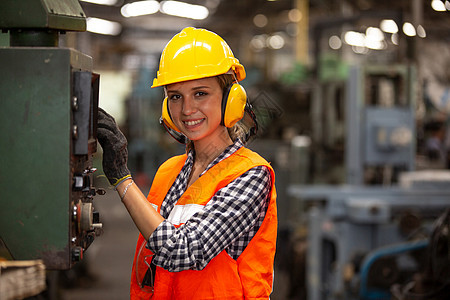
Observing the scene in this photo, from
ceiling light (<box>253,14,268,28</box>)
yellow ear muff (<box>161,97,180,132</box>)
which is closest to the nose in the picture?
yellow ear muff (<box>161,97,180,132</box>)

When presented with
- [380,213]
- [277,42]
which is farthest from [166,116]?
[277,42]

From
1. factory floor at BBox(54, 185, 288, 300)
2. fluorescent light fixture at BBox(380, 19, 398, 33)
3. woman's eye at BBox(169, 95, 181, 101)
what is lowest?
factory floor at BBox(54, 185, 288, 300)

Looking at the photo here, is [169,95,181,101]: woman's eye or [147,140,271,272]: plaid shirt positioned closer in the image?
[147,140,271,272]: plaid shirt

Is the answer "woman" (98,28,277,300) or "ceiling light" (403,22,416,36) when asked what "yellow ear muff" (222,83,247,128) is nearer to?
"woman" (98,28,277,300)

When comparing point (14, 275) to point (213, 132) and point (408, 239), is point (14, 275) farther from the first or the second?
point (408, 239)

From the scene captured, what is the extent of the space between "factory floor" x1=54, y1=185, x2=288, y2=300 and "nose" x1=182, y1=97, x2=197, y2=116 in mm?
2507

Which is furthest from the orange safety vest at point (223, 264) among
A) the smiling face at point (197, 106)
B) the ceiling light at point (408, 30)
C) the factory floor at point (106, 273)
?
the ceiling light at point (408, 30)

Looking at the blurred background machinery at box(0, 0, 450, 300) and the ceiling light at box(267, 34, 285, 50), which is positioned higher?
the ceiling light at box(267, 34, 285, 50)

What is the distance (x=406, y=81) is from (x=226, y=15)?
28.7ft

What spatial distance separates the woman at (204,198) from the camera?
4.90ft

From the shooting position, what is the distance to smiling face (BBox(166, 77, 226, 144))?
1.63 meters

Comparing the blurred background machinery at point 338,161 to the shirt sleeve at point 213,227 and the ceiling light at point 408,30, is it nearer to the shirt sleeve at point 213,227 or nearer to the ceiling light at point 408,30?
Answer: the ceiling light at point 408,30

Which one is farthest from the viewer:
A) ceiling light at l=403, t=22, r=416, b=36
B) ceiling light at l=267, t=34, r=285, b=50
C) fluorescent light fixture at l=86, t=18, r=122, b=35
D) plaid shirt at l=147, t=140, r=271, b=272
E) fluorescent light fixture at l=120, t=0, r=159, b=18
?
ceiling light at l=267, t=34, r=285, b=50

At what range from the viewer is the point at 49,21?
1.41 meters
